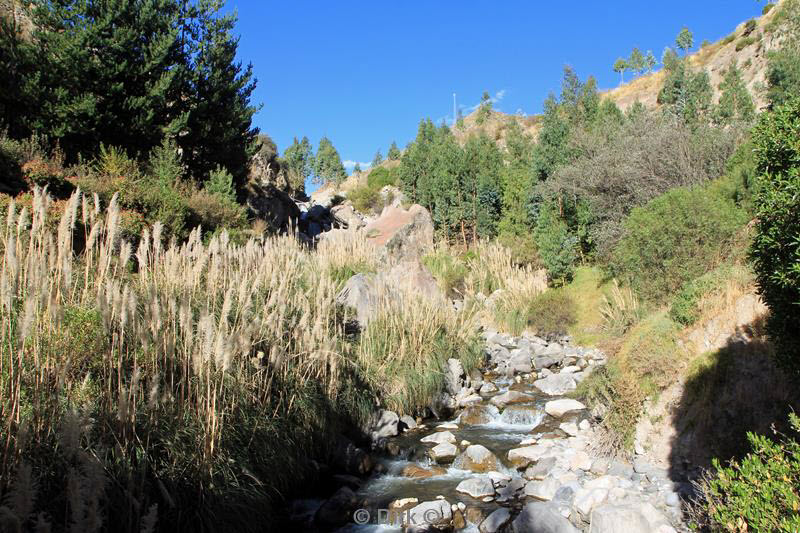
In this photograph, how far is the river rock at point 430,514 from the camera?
5.39 metres

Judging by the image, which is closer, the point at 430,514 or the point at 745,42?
the point at 430,514

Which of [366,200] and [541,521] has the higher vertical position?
[366,200]

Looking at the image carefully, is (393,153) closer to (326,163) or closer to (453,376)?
(326,163)

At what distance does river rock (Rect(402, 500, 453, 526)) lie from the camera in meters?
5.39

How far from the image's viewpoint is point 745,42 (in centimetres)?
5062

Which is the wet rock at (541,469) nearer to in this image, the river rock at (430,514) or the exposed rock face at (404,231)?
the river rock at (430,514)

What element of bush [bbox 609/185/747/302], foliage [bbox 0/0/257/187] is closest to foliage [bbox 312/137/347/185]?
foliage [bbox 0/0/257/187]

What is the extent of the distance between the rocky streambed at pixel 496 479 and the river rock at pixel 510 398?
19 millimetres

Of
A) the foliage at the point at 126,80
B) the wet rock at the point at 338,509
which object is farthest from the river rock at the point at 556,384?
the foliage at the point at 126,80

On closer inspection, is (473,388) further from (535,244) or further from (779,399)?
(535,244)

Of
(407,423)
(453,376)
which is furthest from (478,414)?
(407,423)

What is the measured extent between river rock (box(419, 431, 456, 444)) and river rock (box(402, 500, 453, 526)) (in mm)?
1981

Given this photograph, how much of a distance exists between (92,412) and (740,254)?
10506 mm

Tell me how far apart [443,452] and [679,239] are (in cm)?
731
